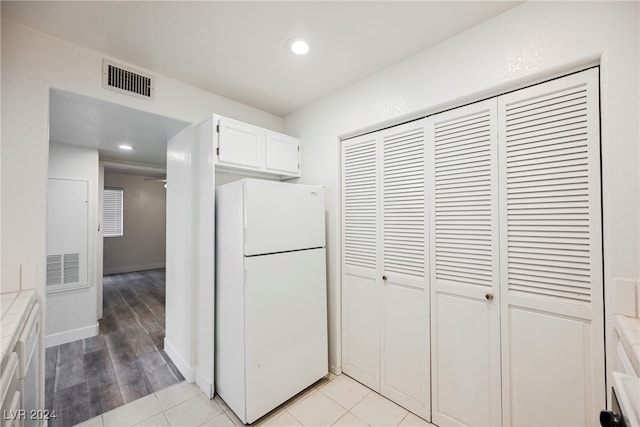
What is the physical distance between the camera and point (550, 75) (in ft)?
4.52

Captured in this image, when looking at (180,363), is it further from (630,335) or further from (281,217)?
(630,335)

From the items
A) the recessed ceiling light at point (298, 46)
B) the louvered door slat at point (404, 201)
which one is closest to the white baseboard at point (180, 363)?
the louvered door slat at point (404, 201)

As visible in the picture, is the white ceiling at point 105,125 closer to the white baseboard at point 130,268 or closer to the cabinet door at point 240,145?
the cabinet door at point 240,145

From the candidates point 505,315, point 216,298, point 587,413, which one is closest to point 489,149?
point 505,315

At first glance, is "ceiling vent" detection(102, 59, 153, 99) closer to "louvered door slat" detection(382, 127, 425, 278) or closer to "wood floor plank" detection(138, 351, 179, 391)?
"louvered door slat" detection(382, 127, 425, 278)

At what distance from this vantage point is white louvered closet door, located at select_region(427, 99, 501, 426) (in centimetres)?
155

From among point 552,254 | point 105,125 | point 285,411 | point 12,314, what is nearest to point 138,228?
point 105,125

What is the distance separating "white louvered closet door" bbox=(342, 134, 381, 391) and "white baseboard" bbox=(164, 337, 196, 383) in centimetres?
133

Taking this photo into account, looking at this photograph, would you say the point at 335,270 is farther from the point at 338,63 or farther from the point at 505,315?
the point at 338,63

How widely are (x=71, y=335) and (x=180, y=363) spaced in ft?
5.29

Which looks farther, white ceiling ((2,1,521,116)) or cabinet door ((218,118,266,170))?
cabinet door ((218,118,266,170))

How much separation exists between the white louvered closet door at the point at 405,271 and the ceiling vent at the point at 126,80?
6.08 ft

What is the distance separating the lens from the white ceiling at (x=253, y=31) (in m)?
1.42

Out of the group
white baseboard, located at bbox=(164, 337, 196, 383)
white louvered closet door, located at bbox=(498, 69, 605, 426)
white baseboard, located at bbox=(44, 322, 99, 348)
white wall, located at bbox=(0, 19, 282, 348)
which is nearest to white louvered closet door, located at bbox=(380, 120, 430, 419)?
white louvered closet door, located at bbox=(498, 69, 605, 426)
